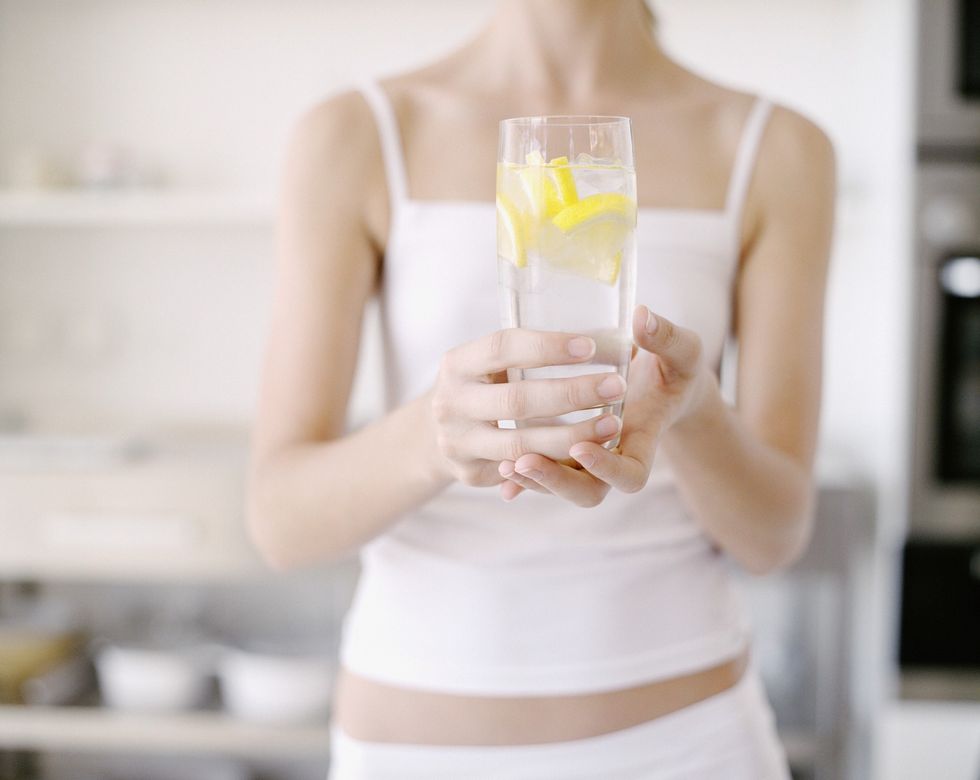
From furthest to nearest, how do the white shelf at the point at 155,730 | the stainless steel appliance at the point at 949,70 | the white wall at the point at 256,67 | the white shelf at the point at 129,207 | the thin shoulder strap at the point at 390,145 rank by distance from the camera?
the white wall at the point at 256,67 < the white shelf at the point at 129,207 < the white shelf at the point at 155,730 < the stainless steel appliance at the point at 949,70 < the thin shoulder strap at the point at 390,145

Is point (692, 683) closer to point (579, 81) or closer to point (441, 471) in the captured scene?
point (441, 471)

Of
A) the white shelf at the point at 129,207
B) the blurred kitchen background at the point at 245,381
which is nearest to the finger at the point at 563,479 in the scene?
the blurred kitchen background at the point at 245,381

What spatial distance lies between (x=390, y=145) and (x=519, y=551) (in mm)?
383

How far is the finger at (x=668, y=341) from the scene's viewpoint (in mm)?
634

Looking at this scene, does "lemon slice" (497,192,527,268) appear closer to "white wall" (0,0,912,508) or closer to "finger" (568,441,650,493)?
"finger" (568,441,650,493)

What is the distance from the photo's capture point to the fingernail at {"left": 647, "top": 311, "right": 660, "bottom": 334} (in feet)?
2.08

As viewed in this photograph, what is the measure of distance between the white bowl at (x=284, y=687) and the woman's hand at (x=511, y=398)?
5.87 ft

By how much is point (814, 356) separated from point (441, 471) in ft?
1.36

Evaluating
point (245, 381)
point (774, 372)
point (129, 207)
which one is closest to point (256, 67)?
point (129, 207)

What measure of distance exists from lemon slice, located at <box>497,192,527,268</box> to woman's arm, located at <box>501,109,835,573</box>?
0.22m

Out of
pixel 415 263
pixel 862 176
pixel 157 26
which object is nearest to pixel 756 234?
pixel 415 263

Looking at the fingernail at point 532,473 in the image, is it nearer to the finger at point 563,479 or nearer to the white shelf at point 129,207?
the finger at point 563,479

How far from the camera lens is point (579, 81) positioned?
1.05 meters

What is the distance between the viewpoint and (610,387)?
61cm
